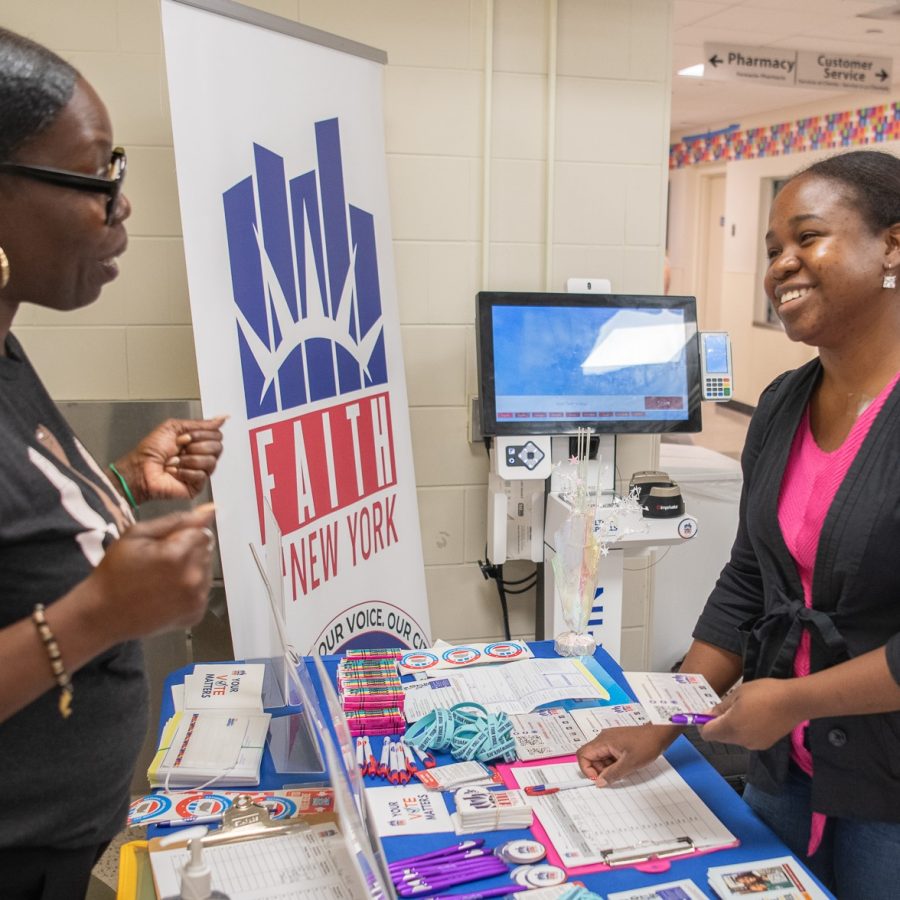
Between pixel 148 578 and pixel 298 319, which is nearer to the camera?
pixel 148 578

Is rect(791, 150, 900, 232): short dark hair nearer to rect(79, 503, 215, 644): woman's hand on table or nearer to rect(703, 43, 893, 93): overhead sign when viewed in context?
rect(79, 503, 215, 644): woman's hand on table

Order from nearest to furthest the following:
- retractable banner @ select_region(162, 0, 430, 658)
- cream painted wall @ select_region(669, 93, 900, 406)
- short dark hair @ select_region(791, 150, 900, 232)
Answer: short dark hair @ select_region(791, 150, 900, 232)
retractable banner @ select_region(162, 0, 430, 658)
cream painted wall @ select_region(669, 93, 900, 406)

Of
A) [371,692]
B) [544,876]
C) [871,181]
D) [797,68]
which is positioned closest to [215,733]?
[371,692]

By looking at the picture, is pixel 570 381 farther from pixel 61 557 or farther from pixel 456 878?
pixel 61 557

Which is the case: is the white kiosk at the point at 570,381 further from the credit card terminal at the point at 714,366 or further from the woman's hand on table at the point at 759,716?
the woman's hand on table at the point at 759,716

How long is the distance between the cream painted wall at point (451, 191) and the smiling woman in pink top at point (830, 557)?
1477 millimetres

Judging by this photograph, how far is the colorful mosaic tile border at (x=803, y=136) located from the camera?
7520 millimetres

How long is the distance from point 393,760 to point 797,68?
17.8 ft

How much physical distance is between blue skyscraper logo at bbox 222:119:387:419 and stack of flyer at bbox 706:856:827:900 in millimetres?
1366

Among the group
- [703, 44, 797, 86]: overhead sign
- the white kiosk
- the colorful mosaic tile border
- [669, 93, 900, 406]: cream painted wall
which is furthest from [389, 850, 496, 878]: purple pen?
the colorful mosaic tile border

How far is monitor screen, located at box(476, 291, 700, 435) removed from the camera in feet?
8.40

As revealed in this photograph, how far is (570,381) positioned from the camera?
2.61m

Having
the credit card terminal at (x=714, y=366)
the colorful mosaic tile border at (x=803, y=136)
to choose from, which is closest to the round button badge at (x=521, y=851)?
the credit card terminal at (x=714, y=366)

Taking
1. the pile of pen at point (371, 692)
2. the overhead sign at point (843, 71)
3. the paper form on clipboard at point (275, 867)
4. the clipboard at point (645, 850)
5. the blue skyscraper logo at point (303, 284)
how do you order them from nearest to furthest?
the paper form on clipboard at point (275, 867), the clipboard at point (645, 850), the pile of pen at point (371, 692), the blue skyscraper logo at point (303, 284), the overhead sign at point (843, 71)
